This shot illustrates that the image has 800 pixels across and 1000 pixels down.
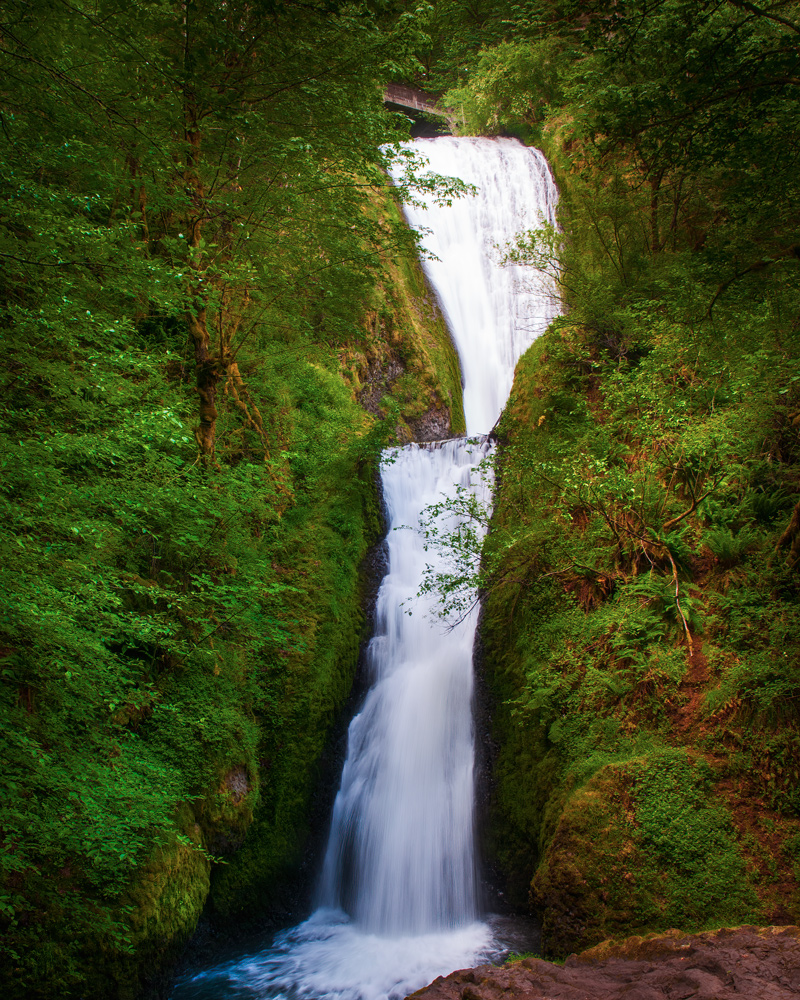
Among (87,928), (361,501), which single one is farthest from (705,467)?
(87,928)

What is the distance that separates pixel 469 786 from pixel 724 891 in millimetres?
3574

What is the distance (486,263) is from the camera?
54.3 ft

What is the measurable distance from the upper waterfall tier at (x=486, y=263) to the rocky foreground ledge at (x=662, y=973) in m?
11.5

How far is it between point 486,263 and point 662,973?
54.4ft

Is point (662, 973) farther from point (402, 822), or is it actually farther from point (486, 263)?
point (486, 263)

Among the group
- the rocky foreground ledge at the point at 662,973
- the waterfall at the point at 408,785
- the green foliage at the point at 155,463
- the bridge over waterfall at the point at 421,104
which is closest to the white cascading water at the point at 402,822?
the waterfall at the point at 408,785

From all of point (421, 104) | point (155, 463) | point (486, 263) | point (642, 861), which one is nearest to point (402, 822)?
point (642, 861)

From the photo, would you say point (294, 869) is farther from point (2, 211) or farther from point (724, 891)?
point (2, 211)

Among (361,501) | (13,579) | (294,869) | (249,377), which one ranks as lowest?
(294,869)

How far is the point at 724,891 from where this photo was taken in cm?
418

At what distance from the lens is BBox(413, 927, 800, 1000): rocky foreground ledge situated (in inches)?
115

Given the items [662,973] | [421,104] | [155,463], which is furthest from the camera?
[421,104]

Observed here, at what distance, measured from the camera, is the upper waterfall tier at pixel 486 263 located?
1505 centimetres

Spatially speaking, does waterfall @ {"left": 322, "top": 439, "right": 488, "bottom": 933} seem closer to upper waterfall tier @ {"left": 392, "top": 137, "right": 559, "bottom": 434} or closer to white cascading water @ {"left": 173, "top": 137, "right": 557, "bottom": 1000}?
white cascading water @ {"left": 173, "top": 137, "right": 557, "bottom": 1000}
